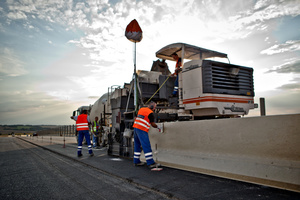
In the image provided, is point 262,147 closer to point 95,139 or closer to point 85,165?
point 85,165

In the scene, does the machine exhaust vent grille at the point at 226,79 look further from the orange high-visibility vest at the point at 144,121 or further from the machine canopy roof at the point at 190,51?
the orange high-visibility vest at the point at 144,121

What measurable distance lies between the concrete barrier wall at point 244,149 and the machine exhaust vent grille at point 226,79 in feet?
5.91

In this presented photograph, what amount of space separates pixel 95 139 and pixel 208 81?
8.50 meters

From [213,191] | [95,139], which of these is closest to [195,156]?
[213,191]

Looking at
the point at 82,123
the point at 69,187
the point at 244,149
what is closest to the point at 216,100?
the point at 244,149

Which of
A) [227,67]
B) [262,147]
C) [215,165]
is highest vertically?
[227,67]

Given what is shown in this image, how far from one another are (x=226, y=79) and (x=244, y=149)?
10.5 ft

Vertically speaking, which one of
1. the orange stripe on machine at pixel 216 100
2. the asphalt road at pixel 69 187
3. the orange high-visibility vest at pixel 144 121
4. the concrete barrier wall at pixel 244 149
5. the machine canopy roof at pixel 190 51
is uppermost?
the machine canopy roof at pixel 190 51

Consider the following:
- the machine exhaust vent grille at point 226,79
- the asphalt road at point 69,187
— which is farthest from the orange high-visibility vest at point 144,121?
the machine exhaust vent grille at point 226,79

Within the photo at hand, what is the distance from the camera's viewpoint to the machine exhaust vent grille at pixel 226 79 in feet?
19.3

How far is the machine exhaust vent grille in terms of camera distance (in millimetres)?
5891

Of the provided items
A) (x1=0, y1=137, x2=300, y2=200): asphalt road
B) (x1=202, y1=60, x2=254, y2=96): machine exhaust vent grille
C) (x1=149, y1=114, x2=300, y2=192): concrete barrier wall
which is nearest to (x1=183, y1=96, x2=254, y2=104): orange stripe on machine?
(x1=202, y1=60, x2=254, y2=96): machine exhaust vent grille

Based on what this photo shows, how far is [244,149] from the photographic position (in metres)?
3.48

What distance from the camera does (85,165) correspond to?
578cm
